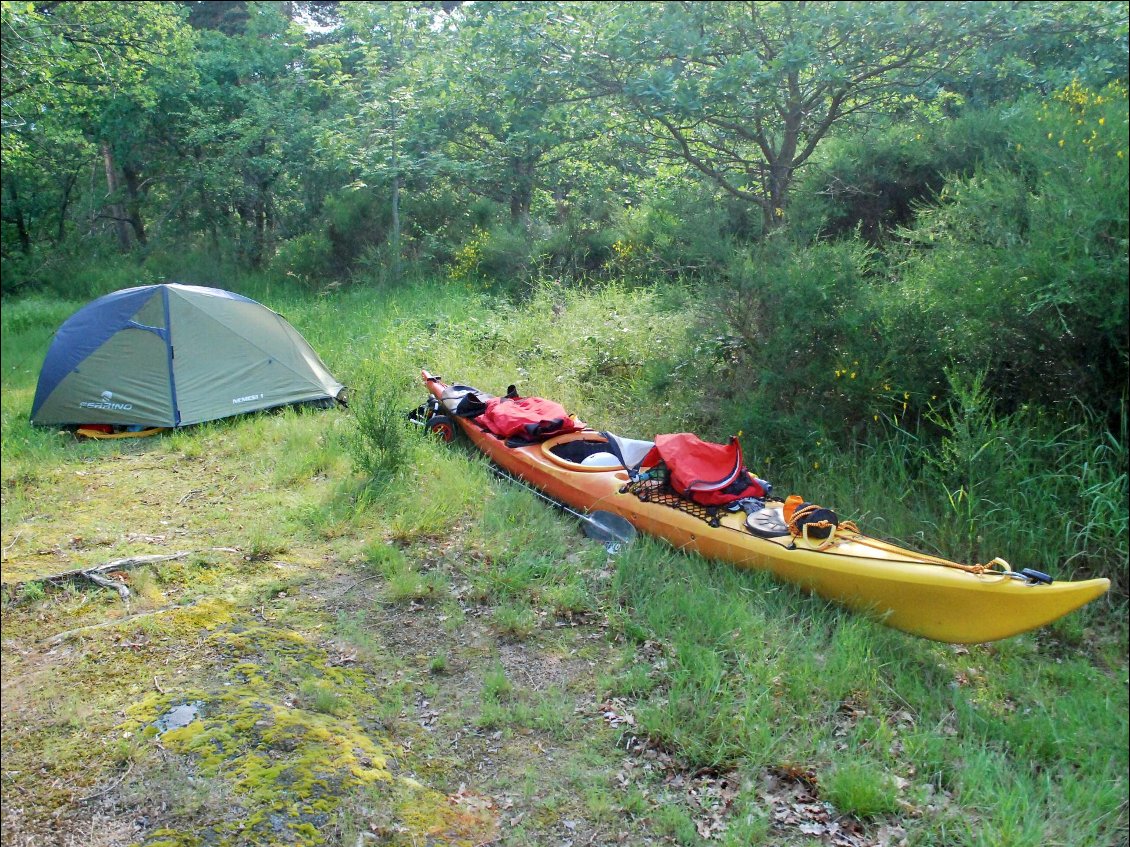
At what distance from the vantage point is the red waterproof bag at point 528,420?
19.6 ft

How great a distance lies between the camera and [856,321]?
542 cm

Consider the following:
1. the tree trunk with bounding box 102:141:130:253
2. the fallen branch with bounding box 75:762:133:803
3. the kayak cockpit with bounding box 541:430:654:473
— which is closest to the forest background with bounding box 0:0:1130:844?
the tree trunk with bounding box 102:141:130:253

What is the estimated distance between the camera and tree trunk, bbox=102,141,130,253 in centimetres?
1396

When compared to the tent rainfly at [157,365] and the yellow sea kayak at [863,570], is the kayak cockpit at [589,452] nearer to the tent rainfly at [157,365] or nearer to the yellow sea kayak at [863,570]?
the yellow sea kayak at [863,570]

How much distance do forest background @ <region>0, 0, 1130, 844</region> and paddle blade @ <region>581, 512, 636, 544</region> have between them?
406 millimetres

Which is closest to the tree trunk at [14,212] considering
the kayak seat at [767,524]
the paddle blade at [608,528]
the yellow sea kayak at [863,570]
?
the yellow sea kayak at [863,570]

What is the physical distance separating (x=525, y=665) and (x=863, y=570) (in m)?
1.66

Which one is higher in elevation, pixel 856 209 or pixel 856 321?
pixel 856 209

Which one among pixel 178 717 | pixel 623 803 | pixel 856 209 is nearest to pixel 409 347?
pixel 856 209

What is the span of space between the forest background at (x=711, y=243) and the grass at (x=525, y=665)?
46 mm

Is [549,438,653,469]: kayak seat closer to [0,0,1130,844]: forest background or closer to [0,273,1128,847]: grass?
[0,273,1128,847]: grass

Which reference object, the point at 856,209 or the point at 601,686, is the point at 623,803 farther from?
the point at 856,209

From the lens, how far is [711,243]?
7160mm

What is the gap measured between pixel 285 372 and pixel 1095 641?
257 inches
